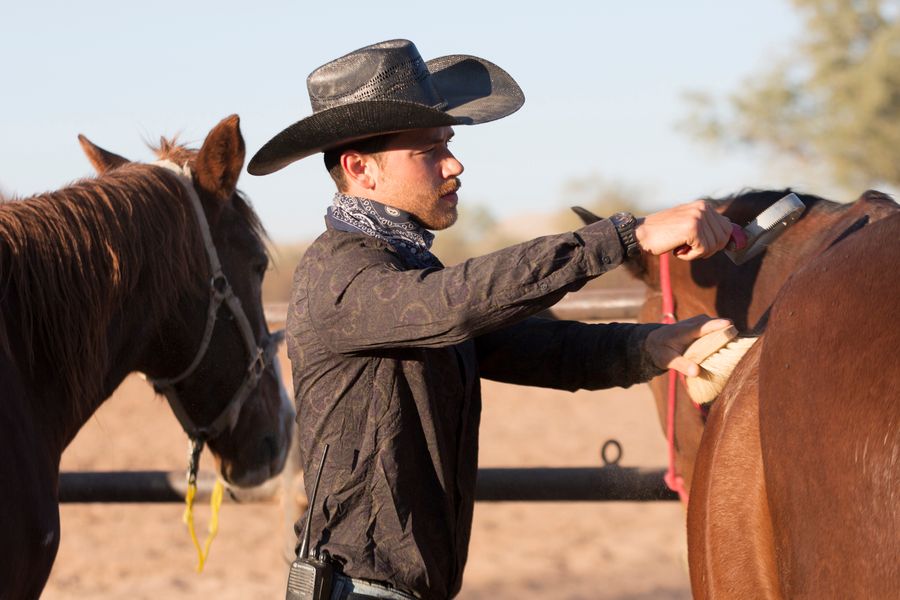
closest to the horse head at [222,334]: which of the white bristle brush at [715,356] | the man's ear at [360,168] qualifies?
the man's ear at [360,168]

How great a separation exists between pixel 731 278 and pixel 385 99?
151 centimetres

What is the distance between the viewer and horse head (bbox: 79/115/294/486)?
3.30 m

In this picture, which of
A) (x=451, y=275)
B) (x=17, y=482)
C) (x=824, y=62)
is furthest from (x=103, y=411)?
(x=824, y=62)

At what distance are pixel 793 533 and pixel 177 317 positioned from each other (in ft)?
6.82

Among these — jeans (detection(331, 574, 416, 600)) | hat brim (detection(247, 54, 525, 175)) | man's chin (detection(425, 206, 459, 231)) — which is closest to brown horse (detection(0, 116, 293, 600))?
hat brim (detection(247, 54, 525, 175))

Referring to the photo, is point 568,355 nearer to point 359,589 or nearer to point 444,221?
point 444,221

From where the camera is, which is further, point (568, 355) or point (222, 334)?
point (222, 334)

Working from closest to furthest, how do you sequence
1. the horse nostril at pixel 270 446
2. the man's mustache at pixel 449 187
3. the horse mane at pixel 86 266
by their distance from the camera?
the man's mustache at pixel 449 187
the horse mane at pixel 86 266
the horse nostril at pixel 270 446

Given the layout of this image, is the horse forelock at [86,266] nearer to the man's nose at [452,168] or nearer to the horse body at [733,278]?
the man's nose at [452,168]

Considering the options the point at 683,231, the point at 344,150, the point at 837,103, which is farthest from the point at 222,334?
the point at 837,103

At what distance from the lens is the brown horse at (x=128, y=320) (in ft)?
8.09

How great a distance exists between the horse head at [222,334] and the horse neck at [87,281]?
9 centimetres

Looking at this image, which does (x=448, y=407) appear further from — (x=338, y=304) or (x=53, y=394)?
(x=53, y=394)

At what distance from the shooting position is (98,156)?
3.67 m
